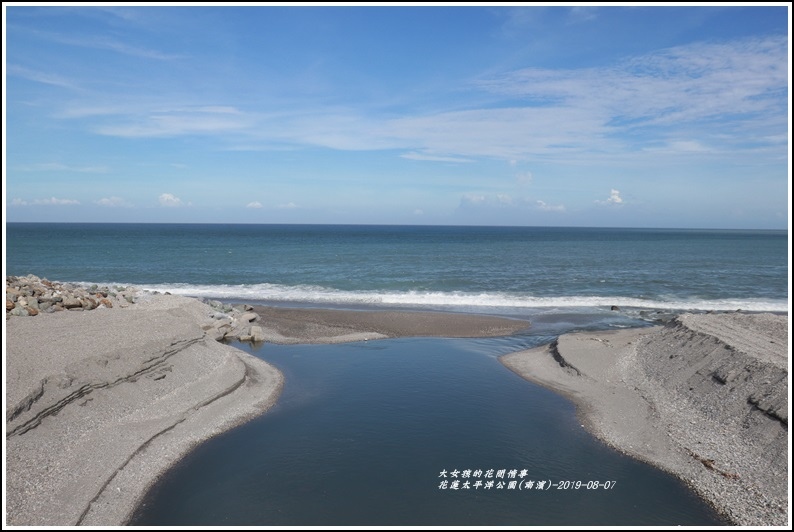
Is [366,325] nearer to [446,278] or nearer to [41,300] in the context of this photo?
[41,300]

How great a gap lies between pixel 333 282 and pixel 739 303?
29.4m

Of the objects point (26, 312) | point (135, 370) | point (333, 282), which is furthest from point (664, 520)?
point (333, 282)

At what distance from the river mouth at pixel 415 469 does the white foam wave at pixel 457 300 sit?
1726 centimetres

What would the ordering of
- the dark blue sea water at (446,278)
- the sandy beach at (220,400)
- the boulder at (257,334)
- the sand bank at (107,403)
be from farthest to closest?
the dark blue sea water at (446,278) → the boulder at (257,334) → the sandy beach at (220,400) → the sand bank at (107,403)

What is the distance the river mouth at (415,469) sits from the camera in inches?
407

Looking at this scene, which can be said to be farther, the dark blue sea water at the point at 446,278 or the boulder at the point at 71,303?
the dark blue sea water at the point at 446,278

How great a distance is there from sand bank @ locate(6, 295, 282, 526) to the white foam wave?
634 inches

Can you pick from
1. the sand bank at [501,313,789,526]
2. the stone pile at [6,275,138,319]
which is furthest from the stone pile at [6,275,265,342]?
the sand bank at [501,313,789,526]

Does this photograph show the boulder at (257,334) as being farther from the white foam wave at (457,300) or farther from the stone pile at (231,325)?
the white foam wave at (457,300)

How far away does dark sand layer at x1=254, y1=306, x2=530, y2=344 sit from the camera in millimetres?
25422

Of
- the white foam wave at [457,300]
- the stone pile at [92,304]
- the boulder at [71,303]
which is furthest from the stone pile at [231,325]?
the white foam wave at [457,300]

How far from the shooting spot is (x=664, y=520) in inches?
404

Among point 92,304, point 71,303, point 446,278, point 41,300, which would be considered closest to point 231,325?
point 92,304

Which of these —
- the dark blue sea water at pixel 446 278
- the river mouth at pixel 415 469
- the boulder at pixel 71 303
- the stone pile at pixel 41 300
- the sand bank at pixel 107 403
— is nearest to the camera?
the sand bank at pixel 107 403
